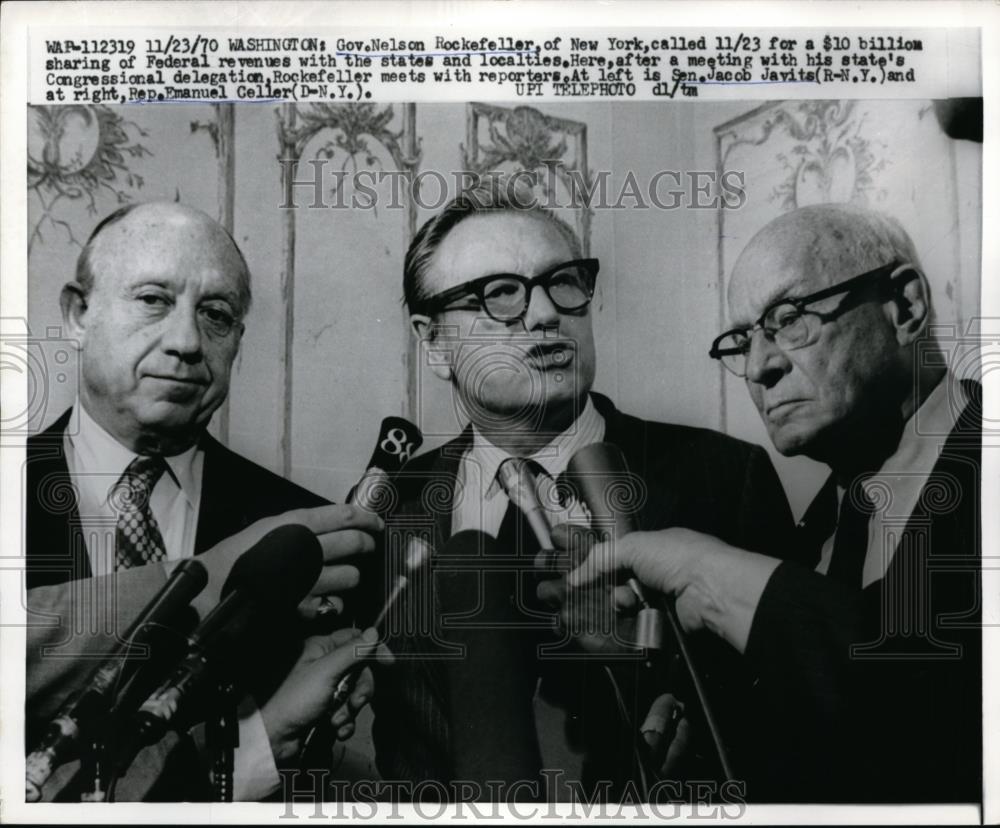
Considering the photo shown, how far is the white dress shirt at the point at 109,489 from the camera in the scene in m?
4.21

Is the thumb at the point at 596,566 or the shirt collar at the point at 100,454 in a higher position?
the shirt collar at the point at 100,454

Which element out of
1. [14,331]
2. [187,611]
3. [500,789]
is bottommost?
[500,789]

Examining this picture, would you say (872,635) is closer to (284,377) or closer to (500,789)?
(500,789)

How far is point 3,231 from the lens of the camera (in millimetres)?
4293

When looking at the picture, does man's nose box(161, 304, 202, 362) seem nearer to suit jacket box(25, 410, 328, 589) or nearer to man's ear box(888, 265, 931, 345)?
suit jacket box(25, 410, 328, 589)

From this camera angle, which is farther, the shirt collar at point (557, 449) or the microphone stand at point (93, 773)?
the shirt collar at point (557, 449)

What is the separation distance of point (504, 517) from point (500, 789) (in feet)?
3.63

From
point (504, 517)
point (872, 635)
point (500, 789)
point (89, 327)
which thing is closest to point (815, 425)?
point (872, 635)

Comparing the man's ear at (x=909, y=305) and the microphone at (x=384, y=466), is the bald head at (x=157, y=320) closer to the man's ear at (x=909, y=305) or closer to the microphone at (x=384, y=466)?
the microphone at (x=384, y=466)

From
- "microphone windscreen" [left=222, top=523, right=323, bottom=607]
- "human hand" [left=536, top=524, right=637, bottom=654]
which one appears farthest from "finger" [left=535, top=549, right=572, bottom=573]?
"microphone windscreen" [left=222, top=523, right=323, bottom=607]

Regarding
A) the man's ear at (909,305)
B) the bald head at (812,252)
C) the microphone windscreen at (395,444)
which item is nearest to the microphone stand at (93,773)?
the microphone windscreen at (395,444)

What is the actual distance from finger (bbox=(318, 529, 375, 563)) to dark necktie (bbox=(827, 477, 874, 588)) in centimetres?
189

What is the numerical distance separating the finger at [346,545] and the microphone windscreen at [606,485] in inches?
34.2

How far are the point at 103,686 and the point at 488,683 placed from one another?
1.56m
